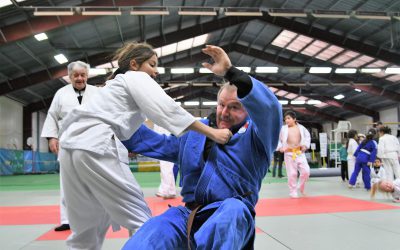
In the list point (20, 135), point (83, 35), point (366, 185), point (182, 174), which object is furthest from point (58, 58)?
point (182, 174)

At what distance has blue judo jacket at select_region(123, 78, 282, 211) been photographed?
1.51 m

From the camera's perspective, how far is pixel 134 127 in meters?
2.04

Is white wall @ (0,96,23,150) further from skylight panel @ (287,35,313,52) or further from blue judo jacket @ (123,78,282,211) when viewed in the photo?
blue judo jacket @ (123,78,282,211)

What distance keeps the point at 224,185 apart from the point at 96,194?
0.88 meters

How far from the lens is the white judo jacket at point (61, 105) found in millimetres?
3510

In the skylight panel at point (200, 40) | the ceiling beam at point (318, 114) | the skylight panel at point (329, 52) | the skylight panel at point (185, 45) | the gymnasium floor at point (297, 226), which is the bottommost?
the gymnasium floor at point (297, 226)

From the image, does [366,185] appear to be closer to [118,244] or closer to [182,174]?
[118,244]

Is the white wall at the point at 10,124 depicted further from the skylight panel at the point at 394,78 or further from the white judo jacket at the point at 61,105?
the skylight panel at the point at 394,78

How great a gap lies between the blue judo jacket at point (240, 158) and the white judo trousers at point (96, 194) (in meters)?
0.50

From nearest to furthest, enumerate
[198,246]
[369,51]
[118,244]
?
[198,246], [118,244], [369,51]

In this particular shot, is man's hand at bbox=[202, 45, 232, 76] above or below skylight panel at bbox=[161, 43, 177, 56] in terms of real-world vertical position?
below

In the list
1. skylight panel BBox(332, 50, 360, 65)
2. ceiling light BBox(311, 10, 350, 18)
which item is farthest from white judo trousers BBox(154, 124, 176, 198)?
skylight panel BBox(332, 50, 360, 65)

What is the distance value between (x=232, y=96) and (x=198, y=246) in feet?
2.40

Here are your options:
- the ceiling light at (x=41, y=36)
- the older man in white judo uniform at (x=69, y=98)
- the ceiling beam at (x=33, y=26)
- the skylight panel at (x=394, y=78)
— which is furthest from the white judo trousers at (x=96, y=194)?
the skylight panel at (x=394, y=78)
